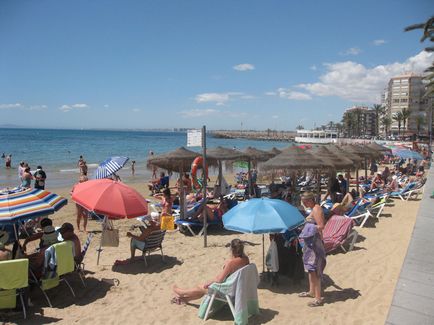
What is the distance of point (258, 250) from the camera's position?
23.6 ft

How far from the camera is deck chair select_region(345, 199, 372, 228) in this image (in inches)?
350

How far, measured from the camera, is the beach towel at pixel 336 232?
6836 millimetres

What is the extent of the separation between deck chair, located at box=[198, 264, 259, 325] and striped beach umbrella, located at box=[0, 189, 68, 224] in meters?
2.53

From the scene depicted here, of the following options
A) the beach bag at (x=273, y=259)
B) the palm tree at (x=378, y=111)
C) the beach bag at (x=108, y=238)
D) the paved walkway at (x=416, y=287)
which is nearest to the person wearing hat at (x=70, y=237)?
the beach bag at (x=108, y=238)

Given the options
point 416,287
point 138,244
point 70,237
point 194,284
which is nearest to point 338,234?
point 416,287

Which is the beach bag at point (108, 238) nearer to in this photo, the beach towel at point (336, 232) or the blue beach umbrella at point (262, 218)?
the blue beach umbrella at point (262, 218)

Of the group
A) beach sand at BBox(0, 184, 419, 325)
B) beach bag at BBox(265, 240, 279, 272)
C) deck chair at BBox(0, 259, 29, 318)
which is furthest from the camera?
beach bag at BBox(265, 240, 279, 272)

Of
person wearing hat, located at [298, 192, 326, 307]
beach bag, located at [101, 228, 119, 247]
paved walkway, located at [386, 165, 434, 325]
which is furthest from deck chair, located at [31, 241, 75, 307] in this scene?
paved walkway, located at [386, 165, 434, 325]

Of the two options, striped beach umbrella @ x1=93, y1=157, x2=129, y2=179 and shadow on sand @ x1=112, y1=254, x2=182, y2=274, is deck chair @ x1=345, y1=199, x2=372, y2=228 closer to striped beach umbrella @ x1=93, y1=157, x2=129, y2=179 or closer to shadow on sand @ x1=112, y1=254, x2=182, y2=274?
shadow on sand @ x1=112, y1=254, x2=182, y2=274

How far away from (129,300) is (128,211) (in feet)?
4.19

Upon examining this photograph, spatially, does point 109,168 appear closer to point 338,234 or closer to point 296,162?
point 296,162

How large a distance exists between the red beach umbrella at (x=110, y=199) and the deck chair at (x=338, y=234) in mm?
3435

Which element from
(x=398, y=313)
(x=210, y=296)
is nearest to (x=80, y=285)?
(x=210, y=296)

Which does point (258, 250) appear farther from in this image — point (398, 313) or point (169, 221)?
point (398, 313)
